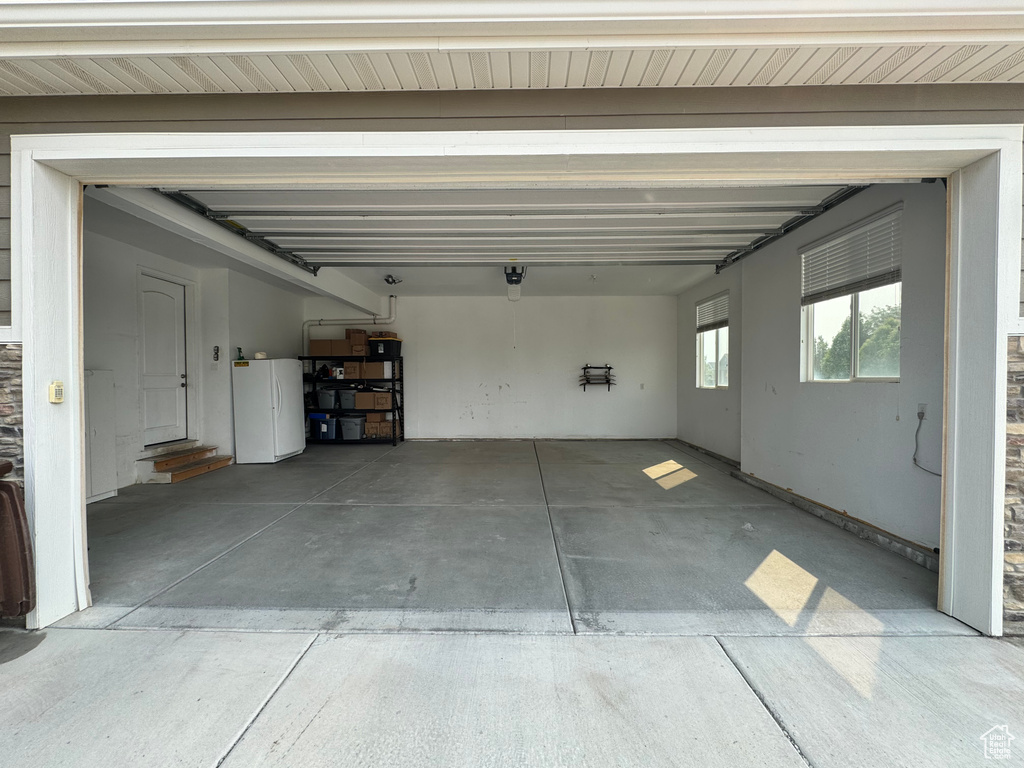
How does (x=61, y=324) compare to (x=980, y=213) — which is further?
(x=61, y=324)

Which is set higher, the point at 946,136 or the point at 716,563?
the point at 946,136

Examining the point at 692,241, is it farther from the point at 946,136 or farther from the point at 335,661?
the point at 335,661

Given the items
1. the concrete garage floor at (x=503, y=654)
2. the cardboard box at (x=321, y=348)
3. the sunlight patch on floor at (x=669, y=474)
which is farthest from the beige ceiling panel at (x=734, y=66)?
the cardboard box at (x=321, y=348)

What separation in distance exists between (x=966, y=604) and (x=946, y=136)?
2263 mm

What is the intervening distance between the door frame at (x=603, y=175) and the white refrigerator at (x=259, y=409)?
13.7 ft

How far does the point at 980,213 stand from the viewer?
2.19 metres

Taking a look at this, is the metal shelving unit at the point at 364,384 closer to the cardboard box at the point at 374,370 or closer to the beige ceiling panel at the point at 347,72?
the cardboard box at the point at 374,370

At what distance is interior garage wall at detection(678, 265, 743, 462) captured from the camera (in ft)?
20.2

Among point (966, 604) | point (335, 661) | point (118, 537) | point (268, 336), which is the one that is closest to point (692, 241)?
point (966, 604)

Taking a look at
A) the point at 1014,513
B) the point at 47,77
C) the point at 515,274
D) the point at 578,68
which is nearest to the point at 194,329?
the point at 515,274

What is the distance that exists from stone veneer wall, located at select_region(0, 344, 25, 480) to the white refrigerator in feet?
13.9

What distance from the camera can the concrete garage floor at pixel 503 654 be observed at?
5.09 feet

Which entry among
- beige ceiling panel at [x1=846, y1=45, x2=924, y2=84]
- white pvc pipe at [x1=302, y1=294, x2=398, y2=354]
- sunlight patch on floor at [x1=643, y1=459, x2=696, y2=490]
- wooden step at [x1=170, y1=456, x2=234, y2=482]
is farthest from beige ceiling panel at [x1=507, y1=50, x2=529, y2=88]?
white pvc pipe at [x1=302, y1=294, x2=398, y2=354]

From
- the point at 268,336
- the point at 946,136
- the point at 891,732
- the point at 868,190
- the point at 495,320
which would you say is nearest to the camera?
the point at 891,732
